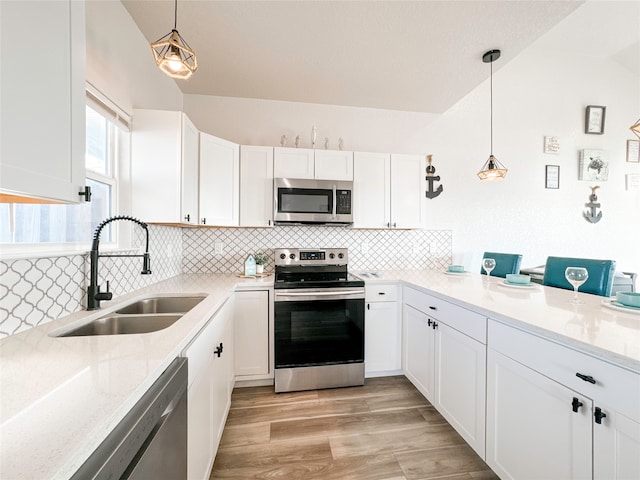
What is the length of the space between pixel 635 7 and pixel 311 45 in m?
3.57

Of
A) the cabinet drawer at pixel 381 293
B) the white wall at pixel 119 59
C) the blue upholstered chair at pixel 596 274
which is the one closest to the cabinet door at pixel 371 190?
the cabinet drawer at pixel 381 293

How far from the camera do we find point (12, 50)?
628 millimetres

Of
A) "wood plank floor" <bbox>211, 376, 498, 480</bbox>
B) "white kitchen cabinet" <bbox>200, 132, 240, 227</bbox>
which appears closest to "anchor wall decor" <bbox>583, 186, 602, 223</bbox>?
"wood plank floor" <bbox>211, 376, 498, 480</bbox>

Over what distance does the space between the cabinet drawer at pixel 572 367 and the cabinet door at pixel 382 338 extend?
3.61 ft

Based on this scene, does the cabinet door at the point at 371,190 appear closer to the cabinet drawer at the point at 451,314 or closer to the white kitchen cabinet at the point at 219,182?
the cabinet drawer at the point at 451,314

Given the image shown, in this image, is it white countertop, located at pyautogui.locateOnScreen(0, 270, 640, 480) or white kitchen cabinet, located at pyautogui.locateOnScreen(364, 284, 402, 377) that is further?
white kitchen cabinet, located at pyautogui.locateOnScreen(364, 284, 402, 377)

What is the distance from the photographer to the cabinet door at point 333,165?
2617 millimetres

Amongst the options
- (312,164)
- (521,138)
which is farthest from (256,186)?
(521,138)

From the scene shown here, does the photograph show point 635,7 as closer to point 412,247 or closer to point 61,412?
point 412,247

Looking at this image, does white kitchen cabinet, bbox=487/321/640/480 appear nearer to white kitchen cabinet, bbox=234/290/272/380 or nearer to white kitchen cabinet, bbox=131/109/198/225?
white kitchen cabinet, bbox=234/290/272/380

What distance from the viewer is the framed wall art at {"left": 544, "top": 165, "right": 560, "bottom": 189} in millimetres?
3426

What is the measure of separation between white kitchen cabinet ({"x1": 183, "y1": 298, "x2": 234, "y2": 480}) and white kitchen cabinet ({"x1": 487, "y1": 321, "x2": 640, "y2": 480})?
1457mm

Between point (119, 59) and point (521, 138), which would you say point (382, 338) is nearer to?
point (119, 59)

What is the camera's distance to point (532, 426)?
3.83 ft
